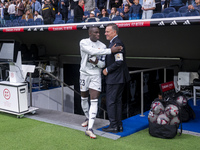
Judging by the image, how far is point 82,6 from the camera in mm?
9109

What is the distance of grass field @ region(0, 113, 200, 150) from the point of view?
345 centimetres

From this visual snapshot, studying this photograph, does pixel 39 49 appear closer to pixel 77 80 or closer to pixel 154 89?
pixel 77 80

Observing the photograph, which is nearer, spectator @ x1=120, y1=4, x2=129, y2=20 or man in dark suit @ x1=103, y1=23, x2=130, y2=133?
man in dark suit @ x1=103, y1=23, x2=130, y2=133

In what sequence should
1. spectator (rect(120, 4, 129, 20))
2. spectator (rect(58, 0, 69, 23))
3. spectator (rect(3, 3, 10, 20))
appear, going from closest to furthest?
1. spectator (rect(120, 4, 129, 20))
2. spectator (rect(58, 0, 69, 23))
3. spectator (rect(3, 3, 10, 20))

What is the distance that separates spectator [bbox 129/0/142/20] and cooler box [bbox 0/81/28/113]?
385 cm

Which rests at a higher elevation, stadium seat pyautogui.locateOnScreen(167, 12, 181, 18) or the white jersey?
stadium seat pyautogui.locateOnScreen(167, 12, 181, 18)

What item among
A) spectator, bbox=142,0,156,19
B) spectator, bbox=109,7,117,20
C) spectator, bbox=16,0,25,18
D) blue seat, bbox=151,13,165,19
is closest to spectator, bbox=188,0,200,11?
blue seat, bbox=151,13,165,19

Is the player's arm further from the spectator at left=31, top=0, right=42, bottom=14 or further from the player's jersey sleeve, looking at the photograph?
the spectator at left=31, top=0, right=42, bottom=14

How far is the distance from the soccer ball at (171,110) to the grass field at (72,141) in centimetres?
35

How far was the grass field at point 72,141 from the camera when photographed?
11.3 ft

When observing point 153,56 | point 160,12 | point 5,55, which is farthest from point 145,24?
point 5,55

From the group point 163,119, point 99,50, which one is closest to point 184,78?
point 163,119

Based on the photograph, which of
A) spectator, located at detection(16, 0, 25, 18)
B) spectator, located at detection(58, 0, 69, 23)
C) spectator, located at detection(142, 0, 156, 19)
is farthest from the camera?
spectator, located at detection(16, 0, 25, 18)

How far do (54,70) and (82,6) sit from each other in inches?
152
